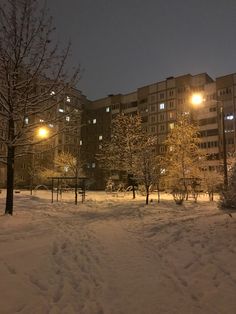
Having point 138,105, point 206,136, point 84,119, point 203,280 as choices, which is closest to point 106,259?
point 203,280

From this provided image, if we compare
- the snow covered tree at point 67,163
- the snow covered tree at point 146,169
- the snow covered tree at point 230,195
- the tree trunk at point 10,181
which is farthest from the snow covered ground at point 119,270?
the snow covered tree at point 67,163

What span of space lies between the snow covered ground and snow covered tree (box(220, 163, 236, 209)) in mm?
3470

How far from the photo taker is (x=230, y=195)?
14609mm

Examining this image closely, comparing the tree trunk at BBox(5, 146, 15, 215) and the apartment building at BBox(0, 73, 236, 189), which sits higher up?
the apartment building at BBox(0, 73, 236, 189)

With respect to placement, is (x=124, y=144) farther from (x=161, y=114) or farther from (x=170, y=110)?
(x=161, y=114)

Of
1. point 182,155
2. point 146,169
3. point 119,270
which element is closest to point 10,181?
point 119,270

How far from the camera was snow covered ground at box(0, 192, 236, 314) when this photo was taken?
467 centimetres

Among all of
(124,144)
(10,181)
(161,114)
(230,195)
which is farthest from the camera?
(161,114)

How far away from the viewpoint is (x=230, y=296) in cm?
488

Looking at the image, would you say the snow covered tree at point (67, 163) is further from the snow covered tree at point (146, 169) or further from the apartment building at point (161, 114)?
the snow covered tree at point (146, 169)

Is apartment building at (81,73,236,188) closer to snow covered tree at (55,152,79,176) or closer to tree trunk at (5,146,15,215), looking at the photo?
snow covered tree at (55,152,79,176)

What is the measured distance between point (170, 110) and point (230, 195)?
64126 mm

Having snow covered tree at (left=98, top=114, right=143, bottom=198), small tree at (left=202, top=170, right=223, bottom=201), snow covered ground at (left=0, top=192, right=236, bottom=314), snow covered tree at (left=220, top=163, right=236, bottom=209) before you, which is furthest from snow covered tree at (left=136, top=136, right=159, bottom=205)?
snow covered ground at (left=0, top=192, right=236, bottom=314)

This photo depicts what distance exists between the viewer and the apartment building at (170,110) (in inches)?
2662
